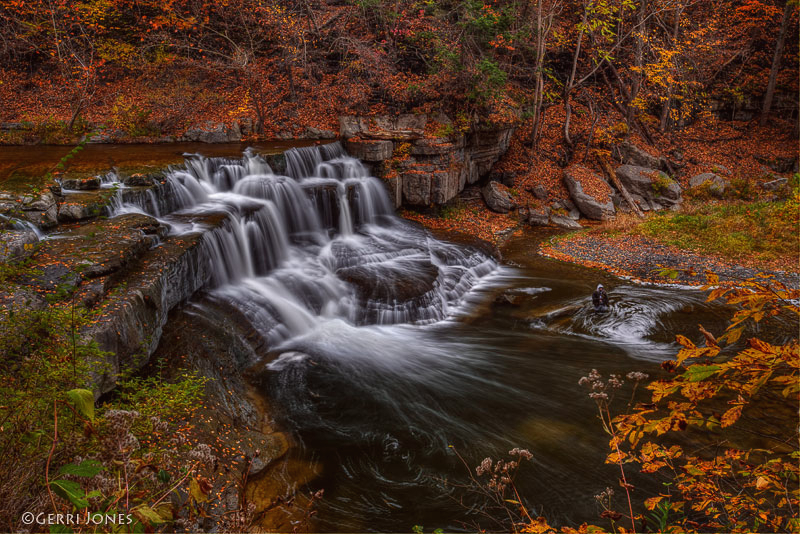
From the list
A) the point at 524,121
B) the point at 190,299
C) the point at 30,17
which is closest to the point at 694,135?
the point at 524,121

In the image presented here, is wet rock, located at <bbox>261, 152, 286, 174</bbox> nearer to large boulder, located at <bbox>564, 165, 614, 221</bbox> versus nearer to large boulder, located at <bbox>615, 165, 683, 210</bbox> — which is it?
large boulder, located at <bbox>564, 165, 614, 221</bbox>

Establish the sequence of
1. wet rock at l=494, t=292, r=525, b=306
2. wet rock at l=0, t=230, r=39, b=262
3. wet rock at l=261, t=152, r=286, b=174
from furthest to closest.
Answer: wet rock at l=261, t=152, r=286, b=174 < wet rock at l=494, t=292, r=525, b=306 < wet rock at l=0, t=230, r=39, b=262

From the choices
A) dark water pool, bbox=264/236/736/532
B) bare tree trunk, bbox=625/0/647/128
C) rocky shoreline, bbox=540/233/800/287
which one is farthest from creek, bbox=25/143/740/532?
bare tree trunk, bbox=625/0/647/128

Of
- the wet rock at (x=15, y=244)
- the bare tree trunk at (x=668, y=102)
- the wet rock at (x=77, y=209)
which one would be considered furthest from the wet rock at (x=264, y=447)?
the bare tree trunk at (x=668, y=102)

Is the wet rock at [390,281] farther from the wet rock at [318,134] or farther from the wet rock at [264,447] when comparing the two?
the wet rock at [318,134]

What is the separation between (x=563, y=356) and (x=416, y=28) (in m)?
14.1

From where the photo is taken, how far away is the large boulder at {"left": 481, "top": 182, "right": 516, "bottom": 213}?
16452 millimetres

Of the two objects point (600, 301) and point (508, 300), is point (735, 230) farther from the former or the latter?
point (508, 300)

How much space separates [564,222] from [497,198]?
2610 millimetres

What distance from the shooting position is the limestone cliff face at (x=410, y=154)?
46.1 feet

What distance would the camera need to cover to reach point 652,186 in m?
17.2

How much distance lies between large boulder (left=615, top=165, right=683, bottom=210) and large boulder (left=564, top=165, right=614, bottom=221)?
1141 millimetres

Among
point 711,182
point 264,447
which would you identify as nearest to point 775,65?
point 711,182

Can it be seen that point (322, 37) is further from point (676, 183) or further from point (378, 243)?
point (676, 183)
